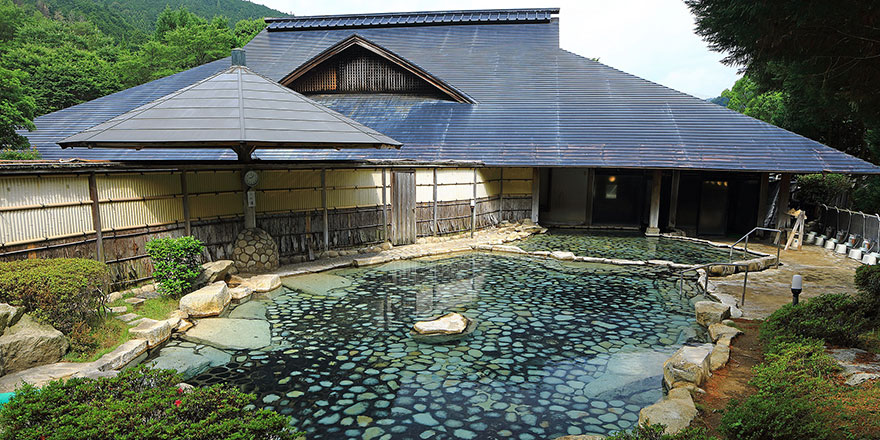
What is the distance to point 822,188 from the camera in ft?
62.8

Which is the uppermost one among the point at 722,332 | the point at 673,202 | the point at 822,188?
the point at 822,188

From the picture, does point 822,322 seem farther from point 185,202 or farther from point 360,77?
point 360,77

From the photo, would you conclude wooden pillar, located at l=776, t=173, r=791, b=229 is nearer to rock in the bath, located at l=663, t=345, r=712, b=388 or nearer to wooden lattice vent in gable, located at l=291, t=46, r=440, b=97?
rock in the bath, located at l=663, t=345, r=712, b=388

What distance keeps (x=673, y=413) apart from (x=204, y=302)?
7.33m

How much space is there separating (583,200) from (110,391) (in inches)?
769

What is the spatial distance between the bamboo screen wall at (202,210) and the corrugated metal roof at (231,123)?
92cm

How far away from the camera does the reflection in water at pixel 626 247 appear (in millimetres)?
14102

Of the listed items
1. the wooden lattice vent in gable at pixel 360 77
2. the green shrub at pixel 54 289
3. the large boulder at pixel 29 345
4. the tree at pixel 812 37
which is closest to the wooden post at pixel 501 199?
the wooden lattice vent in gable at pixel 360 77

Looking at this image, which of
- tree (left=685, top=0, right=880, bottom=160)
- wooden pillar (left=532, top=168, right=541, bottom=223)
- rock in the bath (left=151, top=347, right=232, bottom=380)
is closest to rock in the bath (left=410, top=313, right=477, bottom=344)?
rock in the bath (left=151, top=347, right=232, bottom=380)

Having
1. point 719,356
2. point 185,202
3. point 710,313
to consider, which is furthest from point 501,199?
point 719,356

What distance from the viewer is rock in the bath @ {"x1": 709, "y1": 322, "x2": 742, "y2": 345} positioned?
7.21 metres

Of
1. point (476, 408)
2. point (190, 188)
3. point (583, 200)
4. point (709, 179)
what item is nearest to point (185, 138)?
point (190, 188)

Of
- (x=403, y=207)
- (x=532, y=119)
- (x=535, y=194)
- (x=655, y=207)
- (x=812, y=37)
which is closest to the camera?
(x=812, y=37)

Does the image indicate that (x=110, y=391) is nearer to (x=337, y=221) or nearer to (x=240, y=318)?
(x=240, y=318)
